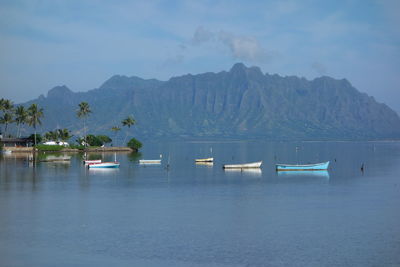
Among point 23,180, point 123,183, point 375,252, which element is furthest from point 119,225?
point 23,180

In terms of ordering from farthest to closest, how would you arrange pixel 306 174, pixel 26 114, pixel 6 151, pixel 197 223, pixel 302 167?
pixel 26 114, pixel 6 151, pixel 302 167, pixel 306 174, pixel 197 223

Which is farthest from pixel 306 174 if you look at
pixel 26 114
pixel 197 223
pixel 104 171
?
pixel 26 114

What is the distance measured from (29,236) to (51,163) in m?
94.2

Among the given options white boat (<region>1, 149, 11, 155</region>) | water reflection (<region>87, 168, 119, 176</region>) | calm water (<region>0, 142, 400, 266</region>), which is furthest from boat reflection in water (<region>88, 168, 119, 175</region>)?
white boat (<region>1, 149, 11, 155</region>)

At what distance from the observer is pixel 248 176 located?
111500 mm

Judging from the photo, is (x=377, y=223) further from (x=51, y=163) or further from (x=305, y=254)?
(x=51, y=163)

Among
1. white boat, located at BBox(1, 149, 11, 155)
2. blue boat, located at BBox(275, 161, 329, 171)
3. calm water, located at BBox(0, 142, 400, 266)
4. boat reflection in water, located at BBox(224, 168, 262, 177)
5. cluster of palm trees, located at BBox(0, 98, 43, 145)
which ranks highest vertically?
cluster of palm trees, located at BBox(0, 98, 43, 145)

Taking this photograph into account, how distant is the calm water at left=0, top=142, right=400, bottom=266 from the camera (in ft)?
138

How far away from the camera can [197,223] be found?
5525 centimetres

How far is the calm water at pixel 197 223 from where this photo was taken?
42.0 metres

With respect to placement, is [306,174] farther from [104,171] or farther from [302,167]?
[104,171]

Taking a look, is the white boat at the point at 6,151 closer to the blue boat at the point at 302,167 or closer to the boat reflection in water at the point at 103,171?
the boat reflection in water at the point at 103,171

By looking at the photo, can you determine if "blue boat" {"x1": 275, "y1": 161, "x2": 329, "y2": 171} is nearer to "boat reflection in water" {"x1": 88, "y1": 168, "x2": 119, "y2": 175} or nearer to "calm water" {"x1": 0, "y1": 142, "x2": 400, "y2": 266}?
"calm water" {"x1": 0, "y1": 142, "x2": 400, "y2": 266}

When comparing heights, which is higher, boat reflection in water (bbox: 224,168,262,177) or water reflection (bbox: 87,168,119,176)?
water reflection (bbox: 87,168,119,176)
